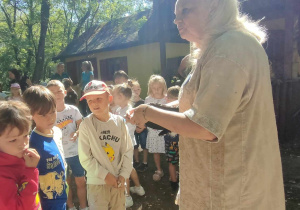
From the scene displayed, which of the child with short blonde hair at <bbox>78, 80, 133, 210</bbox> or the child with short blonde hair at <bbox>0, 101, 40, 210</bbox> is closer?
the child with short blonde hair at <bbox>0, 101, 40, 210</bbox>

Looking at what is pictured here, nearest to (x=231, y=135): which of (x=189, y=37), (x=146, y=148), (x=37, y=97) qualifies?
(x=189, y=37)

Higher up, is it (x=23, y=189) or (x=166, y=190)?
(x=23, y=189)

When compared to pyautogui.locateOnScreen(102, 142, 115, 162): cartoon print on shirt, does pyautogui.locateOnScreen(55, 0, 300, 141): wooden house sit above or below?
above

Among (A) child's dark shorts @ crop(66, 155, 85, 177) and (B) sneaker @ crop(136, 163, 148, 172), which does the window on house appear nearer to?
(B) sneaker @ crop(136, 163, 148, 172)

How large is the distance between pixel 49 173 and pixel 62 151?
0.98 feet

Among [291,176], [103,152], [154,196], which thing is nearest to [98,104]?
[103,152]

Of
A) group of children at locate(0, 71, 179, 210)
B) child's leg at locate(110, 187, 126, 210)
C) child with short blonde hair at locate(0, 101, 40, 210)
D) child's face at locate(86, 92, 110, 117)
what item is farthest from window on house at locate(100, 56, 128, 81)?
child with short blonde hair at locate(0, 101, 40, 210)

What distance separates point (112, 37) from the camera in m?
14.7

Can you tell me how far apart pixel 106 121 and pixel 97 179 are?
0.55 meters

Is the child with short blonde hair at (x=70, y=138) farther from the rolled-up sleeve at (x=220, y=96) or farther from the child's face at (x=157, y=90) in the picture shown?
the rolled-up sleeve at (x=220, y=96)

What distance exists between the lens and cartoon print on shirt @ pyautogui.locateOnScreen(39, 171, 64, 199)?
189 centimetres

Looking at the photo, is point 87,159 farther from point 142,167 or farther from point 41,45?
point 41,45

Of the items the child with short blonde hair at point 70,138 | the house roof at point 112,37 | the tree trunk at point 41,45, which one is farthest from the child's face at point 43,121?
the tree trunk at point 41,45

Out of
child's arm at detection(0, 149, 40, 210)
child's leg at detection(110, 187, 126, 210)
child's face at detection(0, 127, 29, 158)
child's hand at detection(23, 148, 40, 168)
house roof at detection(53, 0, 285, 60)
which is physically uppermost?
house roof at detection(53, 0, 285, 60)
